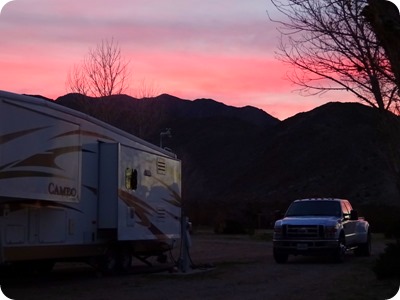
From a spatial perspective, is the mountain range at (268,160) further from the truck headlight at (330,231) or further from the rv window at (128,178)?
the rv window at (128,178)

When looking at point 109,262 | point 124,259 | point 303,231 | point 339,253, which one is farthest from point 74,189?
point 339,253

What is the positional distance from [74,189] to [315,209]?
9.80 metres

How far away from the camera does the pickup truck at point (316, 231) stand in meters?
20.9

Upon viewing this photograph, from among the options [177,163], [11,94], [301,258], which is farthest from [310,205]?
[11,94]

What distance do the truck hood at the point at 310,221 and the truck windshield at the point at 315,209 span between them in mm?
607

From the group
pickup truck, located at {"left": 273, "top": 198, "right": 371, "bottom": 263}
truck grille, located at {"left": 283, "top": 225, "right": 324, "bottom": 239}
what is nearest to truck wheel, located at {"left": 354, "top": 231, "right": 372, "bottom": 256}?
pickup truck, located at {"left": 273, "top": 198, "right": 371, "bottom": 263}

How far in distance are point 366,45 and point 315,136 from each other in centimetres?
7864

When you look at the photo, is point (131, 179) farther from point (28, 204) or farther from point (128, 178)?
point (28, 204)

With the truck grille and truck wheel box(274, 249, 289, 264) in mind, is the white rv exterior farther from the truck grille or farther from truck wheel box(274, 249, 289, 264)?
the truck grille

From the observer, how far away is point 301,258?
938 inches

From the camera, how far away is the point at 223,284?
15562 millimetres

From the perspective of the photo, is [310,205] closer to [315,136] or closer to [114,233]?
[114,233]

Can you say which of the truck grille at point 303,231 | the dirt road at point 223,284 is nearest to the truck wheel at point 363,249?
the dirt road at point 223,284

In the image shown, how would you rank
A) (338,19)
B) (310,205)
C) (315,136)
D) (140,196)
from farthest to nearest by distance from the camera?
1. (315,136)
2. (310,205)
3. (140,196)
4. (338,19)
